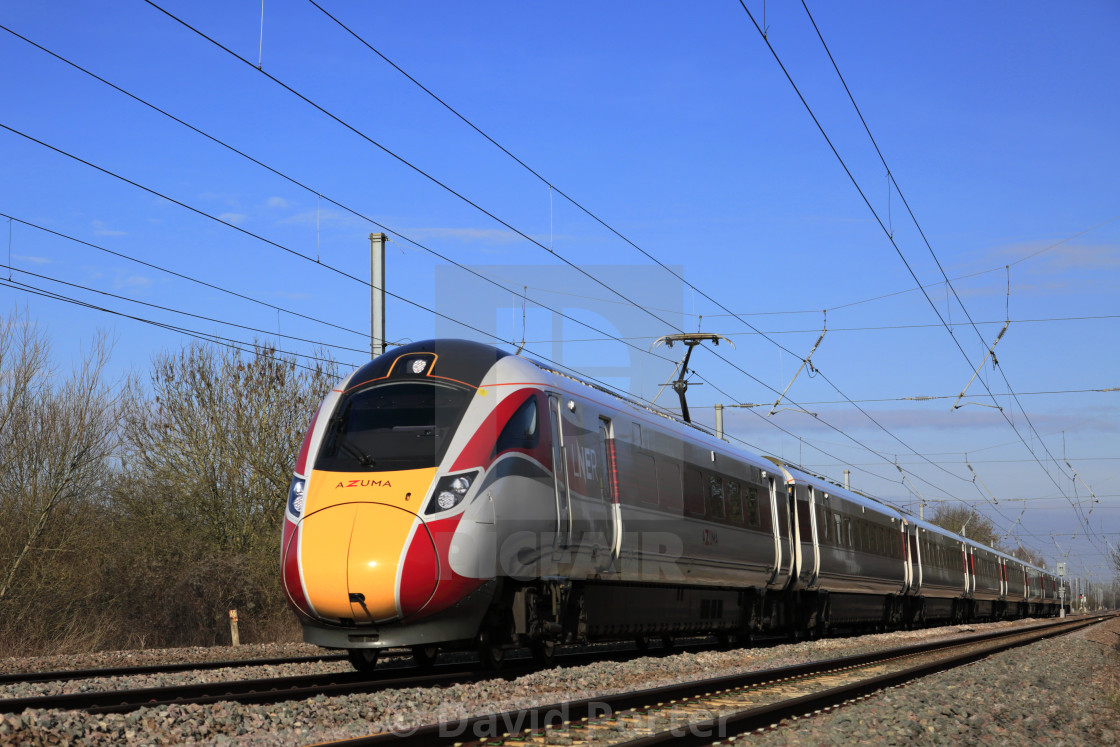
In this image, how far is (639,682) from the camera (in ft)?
38.4

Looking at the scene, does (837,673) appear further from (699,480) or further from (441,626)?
(441,626)

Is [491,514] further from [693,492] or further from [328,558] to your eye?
[693,492]

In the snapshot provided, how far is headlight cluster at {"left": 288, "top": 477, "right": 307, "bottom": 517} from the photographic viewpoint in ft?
34.8

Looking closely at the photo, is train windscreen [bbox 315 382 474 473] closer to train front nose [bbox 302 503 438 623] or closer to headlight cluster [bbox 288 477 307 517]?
headlight cluster [bbox 288 477 307 517]

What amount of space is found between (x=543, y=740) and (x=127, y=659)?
33.0 feet

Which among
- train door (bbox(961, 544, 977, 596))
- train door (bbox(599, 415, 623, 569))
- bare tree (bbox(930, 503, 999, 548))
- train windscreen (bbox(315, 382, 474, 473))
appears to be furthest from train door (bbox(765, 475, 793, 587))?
bare tree (bbox(930, 503, 999, 548))

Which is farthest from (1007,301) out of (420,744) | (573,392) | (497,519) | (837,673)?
(420,744)

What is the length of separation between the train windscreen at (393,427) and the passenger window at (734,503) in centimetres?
796

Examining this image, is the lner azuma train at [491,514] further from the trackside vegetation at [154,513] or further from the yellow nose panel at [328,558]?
the trackside vegetation at [154,513]

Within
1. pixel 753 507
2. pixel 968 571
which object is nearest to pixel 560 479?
pixel 753 507

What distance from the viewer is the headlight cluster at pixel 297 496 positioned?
34.8 feet

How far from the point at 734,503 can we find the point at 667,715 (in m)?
9.57

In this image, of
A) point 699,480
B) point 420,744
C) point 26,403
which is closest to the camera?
point 420,744

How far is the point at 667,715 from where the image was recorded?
870 cm
